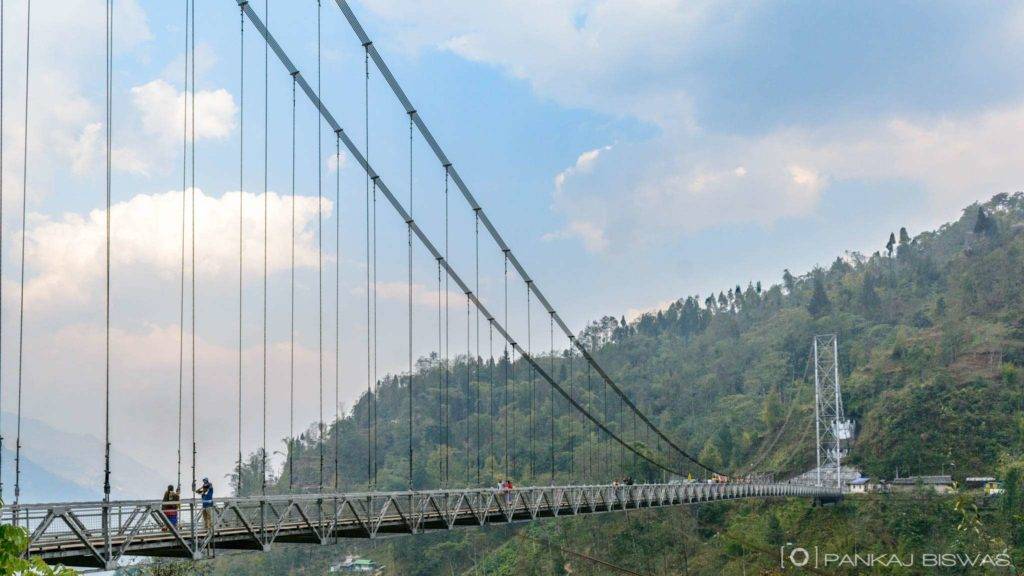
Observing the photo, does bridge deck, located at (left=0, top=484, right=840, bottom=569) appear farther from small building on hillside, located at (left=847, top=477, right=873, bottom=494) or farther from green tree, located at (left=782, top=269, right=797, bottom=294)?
green tree, located at (left=782, top=269, right=797, bottom=294)

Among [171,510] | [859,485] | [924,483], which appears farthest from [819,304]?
[171,510]

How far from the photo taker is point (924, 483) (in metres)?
77.5

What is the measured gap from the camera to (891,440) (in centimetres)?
8800

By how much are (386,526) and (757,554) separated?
171ft

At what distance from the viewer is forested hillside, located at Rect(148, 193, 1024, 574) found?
7906cm

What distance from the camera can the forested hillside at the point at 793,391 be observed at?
7906cm

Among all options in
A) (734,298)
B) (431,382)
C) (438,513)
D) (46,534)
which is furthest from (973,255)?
(46,534)

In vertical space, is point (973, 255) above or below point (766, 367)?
above

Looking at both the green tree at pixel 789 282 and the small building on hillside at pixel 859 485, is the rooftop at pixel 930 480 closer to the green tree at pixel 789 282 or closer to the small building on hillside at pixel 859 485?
the small building on hillside at pixel 859 485

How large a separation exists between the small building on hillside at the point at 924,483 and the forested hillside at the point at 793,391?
2903 millimetres

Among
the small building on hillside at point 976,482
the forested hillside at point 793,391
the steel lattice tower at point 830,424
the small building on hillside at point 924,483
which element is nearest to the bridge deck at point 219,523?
the forested hillside at point 793,391

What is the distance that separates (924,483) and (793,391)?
5027 cm

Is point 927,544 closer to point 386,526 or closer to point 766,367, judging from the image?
point 386,526

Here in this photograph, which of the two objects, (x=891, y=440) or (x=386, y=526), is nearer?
(x=386, y=526)
